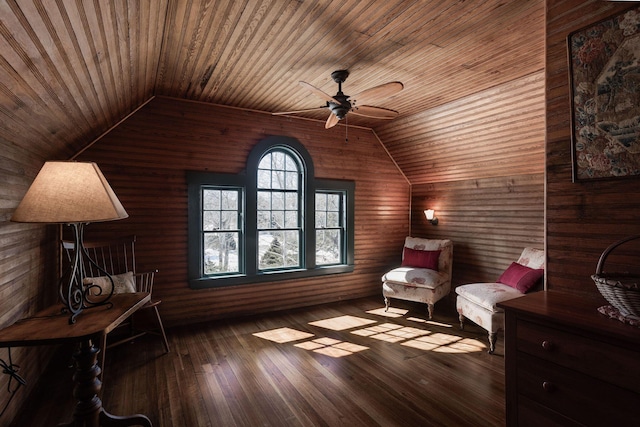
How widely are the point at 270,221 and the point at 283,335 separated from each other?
169cm

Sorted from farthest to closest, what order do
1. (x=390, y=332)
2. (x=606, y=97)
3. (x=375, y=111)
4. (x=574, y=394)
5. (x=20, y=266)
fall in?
(x=390, y=332), (x=375, y=111), (x=20, y=266), (x=606, y=97), (x=574, y=394)

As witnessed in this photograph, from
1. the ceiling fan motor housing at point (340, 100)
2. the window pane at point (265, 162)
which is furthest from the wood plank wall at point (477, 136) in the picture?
the window pane at point (265, 162)

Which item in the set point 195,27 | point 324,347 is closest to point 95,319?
point 195,27

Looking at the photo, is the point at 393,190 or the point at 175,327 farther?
the point at 393,190

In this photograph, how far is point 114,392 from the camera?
2605mm

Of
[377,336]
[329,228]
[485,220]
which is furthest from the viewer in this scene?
[329,228]

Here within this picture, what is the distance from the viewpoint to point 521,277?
3674 mm

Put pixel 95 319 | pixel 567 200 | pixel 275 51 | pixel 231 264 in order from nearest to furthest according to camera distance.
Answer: pixel 95 319
pixel 567 200
pixel 275 51
pixel 231 264

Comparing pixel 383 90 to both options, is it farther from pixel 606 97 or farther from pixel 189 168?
pixel 189 168

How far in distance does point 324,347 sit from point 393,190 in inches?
127

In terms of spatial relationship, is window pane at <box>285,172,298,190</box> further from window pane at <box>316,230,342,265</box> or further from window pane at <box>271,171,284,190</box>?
window pane at <box>316,230,342,265</box>

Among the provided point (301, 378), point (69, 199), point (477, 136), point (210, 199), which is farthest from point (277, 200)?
point (69, 199)

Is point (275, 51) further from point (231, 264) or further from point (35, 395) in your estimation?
point (35, 395)

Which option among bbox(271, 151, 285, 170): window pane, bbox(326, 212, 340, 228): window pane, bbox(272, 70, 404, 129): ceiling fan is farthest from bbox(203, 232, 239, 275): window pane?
bbox(272, 70, 404, 129): ceiling fan
